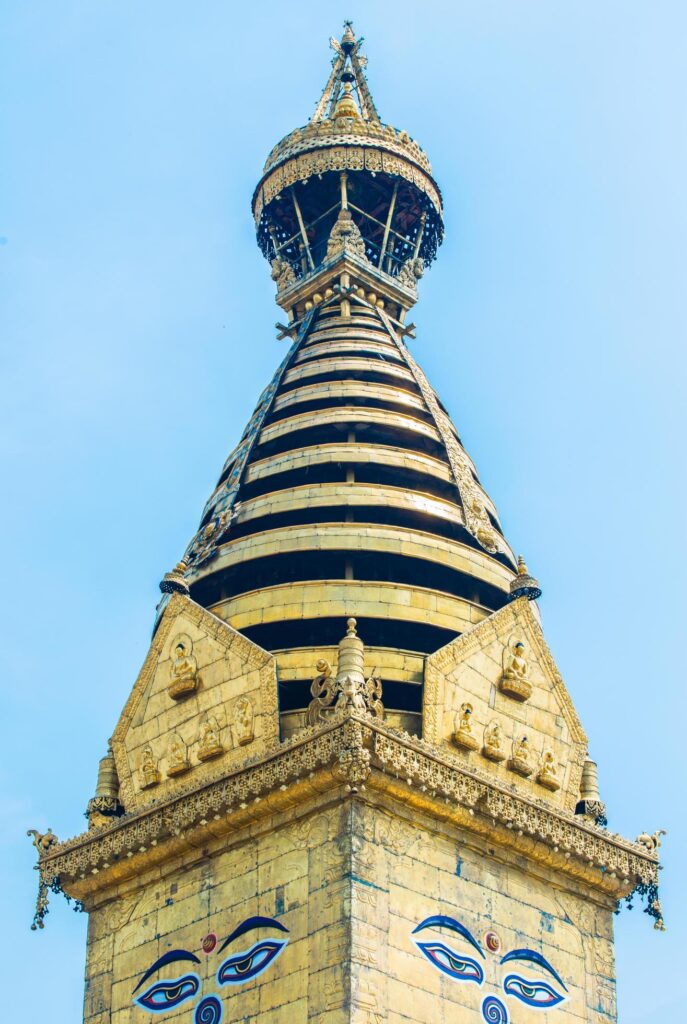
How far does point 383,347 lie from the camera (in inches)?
1875

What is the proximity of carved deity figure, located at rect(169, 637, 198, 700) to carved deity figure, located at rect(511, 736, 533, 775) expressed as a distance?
630cm

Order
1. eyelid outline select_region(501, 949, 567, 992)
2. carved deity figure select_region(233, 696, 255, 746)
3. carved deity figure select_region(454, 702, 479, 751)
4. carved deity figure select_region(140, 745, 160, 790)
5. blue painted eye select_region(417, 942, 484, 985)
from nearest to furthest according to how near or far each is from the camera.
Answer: blue painted eye select_region(417, 942, 484, 985), eyelid outline select_region(501, 949, 567, 992), carved deity figure select_region(233, 696, 255, 746), carved deity figure select_region(454, 702, 479, 751), carved deity figure select_region(140, 745, 160, 790)

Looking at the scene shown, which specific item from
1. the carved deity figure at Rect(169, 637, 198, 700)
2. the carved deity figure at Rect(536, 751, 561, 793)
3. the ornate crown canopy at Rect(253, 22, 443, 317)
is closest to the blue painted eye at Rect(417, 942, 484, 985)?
the carved deity figure at Rect(536, 751, 561, 793)

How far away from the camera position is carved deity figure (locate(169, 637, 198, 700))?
36.8 metres

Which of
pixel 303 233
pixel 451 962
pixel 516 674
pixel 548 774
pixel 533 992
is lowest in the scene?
pixel 451 962

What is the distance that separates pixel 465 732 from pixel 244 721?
162 inches

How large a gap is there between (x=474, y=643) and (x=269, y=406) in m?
11.0

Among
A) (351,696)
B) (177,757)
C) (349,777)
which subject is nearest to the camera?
(349,777)

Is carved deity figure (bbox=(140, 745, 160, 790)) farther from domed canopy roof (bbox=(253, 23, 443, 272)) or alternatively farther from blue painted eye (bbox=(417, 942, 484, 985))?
domed canopy roof (bbox=(253, 23, 443, 272))

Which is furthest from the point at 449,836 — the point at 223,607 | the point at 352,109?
the point at 352,109

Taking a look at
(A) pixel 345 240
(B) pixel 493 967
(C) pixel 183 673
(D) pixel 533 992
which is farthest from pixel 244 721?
(A) pixel 345 240

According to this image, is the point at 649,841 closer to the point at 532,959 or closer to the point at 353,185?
the point at 532,959

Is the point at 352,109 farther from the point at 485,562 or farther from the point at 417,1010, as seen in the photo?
the point at 417,1010

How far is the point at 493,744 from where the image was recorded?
35656mm
